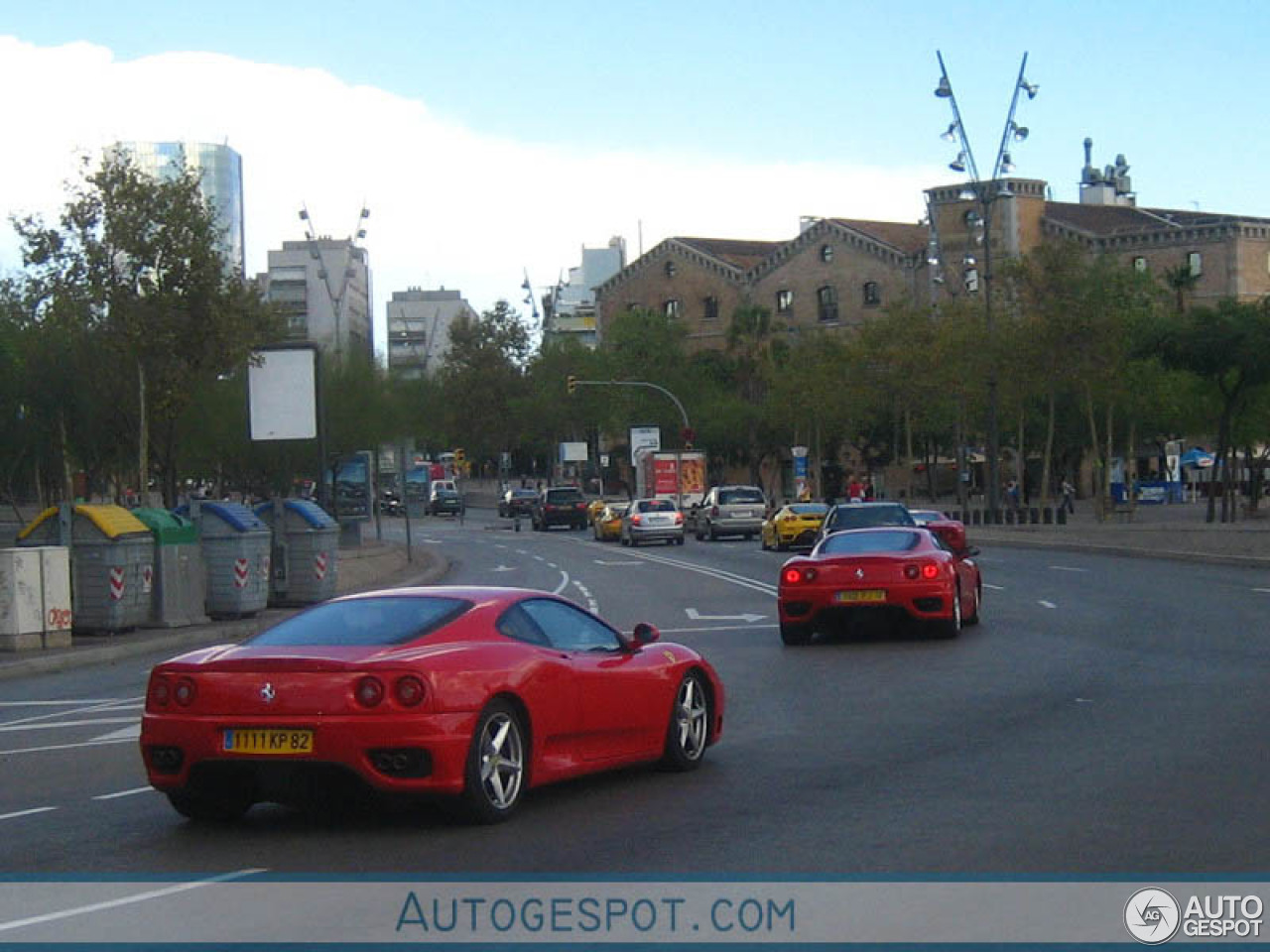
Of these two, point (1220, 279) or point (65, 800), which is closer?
point (65, 800)

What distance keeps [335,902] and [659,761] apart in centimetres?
388

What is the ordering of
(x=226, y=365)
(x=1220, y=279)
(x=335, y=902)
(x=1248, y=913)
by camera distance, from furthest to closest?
(x=1220, y=279), (x=226, y=365), (x=335, y=902), (x=1248, y=913)

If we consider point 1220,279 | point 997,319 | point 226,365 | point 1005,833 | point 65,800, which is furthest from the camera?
point 1220,279

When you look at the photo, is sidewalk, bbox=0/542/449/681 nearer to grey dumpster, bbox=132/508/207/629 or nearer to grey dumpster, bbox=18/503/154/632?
grey dumpster, bbox=132/508/207/629

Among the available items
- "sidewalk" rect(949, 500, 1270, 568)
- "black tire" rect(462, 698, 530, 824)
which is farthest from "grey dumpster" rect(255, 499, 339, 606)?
"black tire" rect(462, 698, 530, 824)

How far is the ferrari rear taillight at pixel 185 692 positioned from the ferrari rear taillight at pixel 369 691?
35.3 inches

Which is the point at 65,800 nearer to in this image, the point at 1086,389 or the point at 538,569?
the point at 538,569

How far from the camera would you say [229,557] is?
88.0ft

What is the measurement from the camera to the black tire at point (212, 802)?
9.63 meters

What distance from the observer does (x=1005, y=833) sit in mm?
8875

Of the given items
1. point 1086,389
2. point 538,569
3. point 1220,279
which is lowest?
point 538,569

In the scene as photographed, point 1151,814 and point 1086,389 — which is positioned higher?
point 1086,389

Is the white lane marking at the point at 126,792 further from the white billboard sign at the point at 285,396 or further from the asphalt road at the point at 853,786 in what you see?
the white billboard sign at the point at 285,396

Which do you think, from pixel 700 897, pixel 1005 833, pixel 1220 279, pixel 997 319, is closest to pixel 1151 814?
pixel 1005 833
